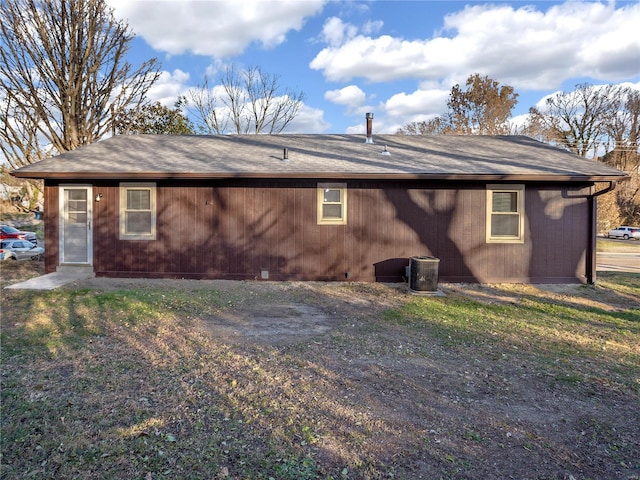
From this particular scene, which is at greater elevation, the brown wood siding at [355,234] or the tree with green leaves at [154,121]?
the tree with green leaves at [154,121]

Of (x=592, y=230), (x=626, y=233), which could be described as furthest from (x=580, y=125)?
(x=592, y=230)

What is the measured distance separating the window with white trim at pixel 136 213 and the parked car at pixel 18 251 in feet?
17.6

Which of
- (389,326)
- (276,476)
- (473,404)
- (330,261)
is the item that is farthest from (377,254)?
(276,476)

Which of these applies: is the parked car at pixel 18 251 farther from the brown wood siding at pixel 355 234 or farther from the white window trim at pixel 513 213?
the white window trim at pixel 513 213

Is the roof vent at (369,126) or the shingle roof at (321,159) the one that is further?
the roof vent at (369,126)

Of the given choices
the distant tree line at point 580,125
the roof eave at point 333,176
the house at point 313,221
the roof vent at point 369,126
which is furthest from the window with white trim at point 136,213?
the distant tree line at point 580,125

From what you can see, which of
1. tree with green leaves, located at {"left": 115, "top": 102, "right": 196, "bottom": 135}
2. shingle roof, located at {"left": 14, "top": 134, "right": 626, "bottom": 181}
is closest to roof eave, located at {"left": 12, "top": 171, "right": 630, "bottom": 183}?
shingle roof, located at {"left": 14, "top": 134, "right": 626, "bottom": 181}

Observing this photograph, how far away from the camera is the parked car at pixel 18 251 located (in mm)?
11727

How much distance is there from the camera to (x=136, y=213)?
899cm

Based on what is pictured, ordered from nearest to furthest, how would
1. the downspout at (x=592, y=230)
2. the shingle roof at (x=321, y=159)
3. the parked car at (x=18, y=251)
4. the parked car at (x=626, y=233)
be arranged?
the shingle roof at (x=321, y=159), the downspout at (x=592, y=230), the parked car at (x=18, y=251), the parked car at (x=626, y=233)

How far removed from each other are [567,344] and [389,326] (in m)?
2.19

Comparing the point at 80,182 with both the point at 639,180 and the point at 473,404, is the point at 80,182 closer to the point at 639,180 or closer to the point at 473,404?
the point at 473,404

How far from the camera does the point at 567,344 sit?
15.8 feet

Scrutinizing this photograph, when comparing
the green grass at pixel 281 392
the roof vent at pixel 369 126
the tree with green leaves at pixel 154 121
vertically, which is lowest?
the green grass at pixel 281 392
